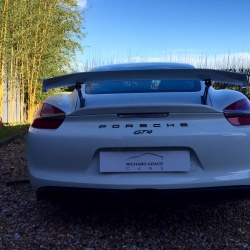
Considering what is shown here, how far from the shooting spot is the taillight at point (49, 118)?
2277 millimetres

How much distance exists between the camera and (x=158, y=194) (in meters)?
2.14

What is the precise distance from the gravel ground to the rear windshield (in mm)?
786

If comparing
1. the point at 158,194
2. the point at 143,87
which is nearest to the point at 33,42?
the point at 143,87

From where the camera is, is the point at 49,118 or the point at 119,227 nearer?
the point at 49,118

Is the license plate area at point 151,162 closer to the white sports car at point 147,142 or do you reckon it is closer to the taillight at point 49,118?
the white sports car at point 147,142

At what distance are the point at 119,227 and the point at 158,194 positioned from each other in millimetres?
528

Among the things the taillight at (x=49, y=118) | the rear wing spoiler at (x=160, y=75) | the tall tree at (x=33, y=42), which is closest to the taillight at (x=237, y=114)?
the rear wing spoiler at (x=160, y=75)

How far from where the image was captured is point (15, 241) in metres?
2.33

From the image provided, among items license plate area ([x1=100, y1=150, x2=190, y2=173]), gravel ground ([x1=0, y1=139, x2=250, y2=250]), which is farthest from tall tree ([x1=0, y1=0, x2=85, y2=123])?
license plate area ([x1=100, y1=150, x2=190, y2=173])

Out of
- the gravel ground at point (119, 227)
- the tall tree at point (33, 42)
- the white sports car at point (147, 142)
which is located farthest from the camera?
the tall tree at point (33, 42)

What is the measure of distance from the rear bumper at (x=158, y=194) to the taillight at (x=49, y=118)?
0.39 meters

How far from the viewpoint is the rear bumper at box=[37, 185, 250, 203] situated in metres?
2.13

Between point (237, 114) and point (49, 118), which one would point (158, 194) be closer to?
point (237, 114)

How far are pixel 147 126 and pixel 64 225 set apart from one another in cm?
97
